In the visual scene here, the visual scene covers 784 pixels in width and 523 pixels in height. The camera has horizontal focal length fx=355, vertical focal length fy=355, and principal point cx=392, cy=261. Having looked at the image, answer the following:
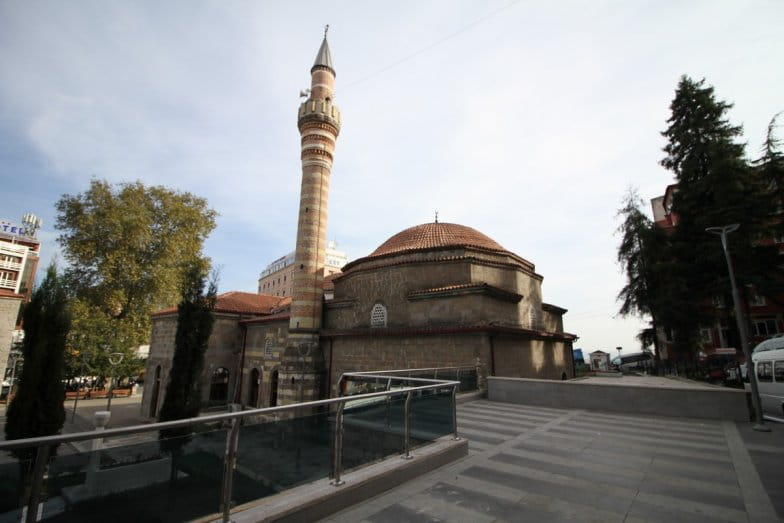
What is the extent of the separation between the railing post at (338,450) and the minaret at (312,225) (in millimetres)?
14389

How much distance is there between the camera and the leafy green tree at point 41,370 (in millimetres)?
9727

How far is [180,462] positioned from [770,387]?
46.2 ft

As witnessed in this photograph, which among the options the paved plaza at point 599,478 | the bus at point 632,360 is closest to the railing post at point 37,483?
the paved plaza at point 599,478

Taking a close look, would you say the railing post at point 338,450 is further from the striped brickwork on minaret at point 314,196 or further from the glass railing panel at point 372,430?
the striped brickwork on minaret at point 314,196

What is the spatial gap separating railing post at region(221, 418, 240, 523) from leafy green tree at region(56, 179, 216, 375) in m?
25.1

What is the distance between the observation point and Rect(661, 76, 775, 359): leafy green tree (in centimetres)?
1825

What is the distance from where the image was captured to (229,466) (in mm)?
3057

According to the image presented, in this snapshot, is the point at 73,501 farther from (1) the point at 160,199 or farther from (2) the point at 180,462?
(1) the point at 160,199

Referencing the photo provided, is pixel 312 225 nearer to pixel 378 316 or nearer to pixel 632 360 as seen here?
→ pixel 378 316

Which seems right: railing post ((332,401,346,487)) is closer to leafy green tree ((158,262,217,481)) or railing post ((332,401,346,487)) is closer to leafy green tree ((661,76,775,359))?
leafy green tree ((158,262,217,481))

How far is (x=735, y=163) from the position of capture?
1869cm

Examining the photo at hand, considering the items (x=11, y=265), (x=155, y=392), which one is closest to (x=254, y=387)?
(x=155, y=392)

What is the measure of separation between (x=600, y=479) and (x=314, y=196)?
1807 centimetres

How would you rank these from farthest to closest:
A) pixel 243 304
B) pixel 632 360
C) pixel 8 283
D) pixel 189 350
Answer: pixel 8 283
pixel 632 360
pixel 243 304
pixel 189 350
